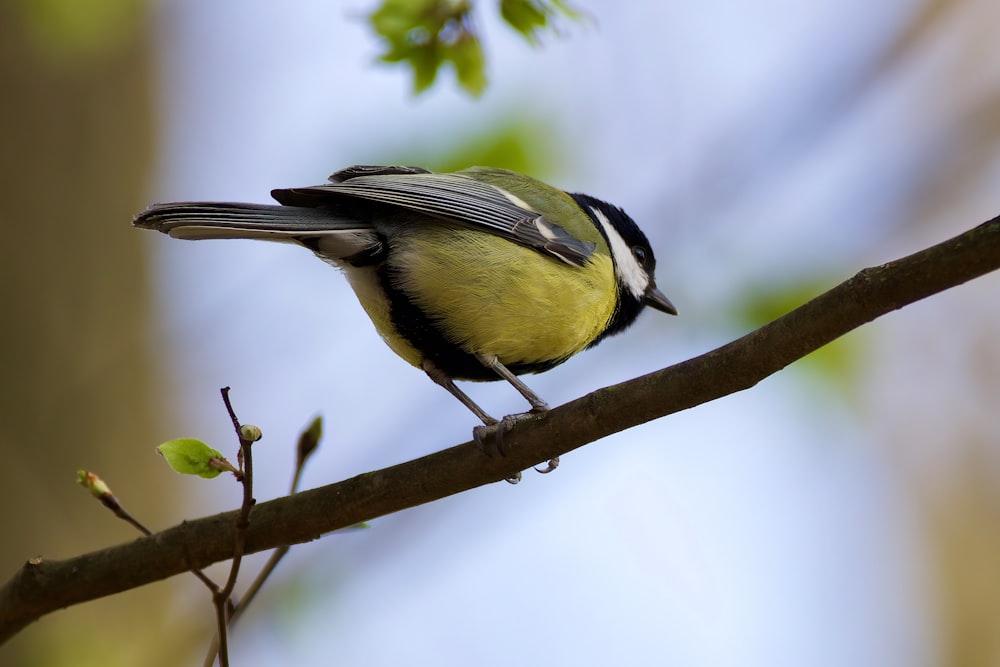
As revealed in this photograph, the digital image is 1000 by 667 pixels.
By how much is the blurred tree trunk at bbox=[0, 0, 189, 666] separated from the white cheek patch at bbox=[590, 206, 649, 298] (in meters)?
1.86

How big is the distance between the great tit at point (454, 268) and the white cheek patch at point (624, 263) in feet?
1.26

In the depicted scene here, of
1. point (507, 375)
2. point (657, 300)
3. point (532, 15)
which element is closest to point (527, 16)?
point (532, 15)

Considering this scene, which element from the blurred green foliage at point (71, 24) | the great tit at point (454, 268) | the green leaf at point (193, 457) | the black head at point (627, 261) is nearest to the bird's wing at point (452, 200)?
the great tit at point (454, 268)

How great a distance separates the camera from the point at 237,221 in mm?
2348

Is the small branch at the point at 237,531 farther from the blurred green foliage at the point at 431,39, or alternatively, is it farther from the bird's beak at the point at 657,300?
the bird's beak at the point at 657,300

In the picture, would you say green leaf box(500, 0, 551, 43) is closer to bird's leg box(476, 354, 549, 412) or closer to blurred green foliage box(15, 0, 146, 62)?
bird's leg box(476, 354, 549, 412)

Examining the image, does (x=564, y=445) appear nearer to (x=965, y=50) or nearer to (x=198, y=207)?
(x=198, y=207)

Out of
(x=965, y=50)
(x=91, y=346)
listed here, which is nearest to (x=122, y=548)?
(x=91, y=346)

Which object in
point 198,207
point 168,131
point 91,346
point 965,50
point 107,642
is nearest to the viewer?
point 198,207

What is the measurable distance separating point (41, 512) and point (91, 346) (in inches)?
27.3

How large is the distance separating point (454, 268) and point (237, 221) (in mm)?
666

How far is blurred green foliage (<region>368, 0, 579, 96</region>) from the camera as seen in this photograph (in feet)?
8.86

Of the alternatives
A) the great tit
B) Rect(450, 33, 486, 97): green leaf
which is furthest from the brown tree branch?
Rect(450, 33, 486, 97): green leaf

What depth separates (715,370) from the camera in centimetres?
192
